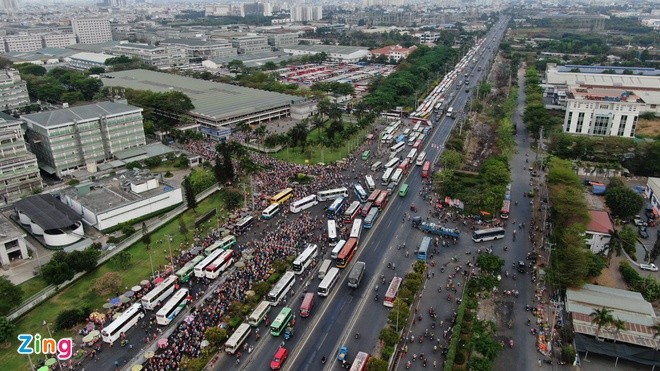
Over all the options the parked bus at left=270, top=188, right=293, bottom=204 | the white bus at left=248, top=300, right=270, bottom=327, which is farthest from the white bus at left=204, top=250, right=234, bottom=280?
the parked bus at left=270, top=188, right=293, bottom=204

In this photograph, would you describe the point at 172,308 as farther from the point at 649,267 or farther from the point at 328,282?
the point at 649,267

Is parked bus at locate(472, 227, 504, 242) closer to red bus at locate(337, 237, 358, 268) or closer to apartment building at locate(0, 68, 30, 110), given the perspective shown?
red bus at locate(337, 237, 358, 268)

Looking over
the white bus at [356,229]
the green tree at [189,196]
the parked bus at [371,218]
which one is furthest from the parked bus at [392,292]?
the green tree at [189,196]

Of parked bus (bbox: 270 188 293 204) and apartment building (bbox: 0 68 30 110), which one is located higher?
apartment building (bbox: 0 68 30 110)

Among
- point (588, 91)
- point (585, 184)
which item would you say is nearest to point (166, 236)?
point (585, 184)

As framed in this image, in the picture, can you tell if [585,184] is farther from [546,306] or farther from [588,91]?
[588,91]

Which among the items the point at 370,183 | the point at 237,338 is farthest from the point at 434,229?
the point at 237,338

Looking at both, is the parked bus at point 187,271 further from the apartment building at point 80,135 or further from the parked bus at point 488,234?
the apartment building at point 80,135
